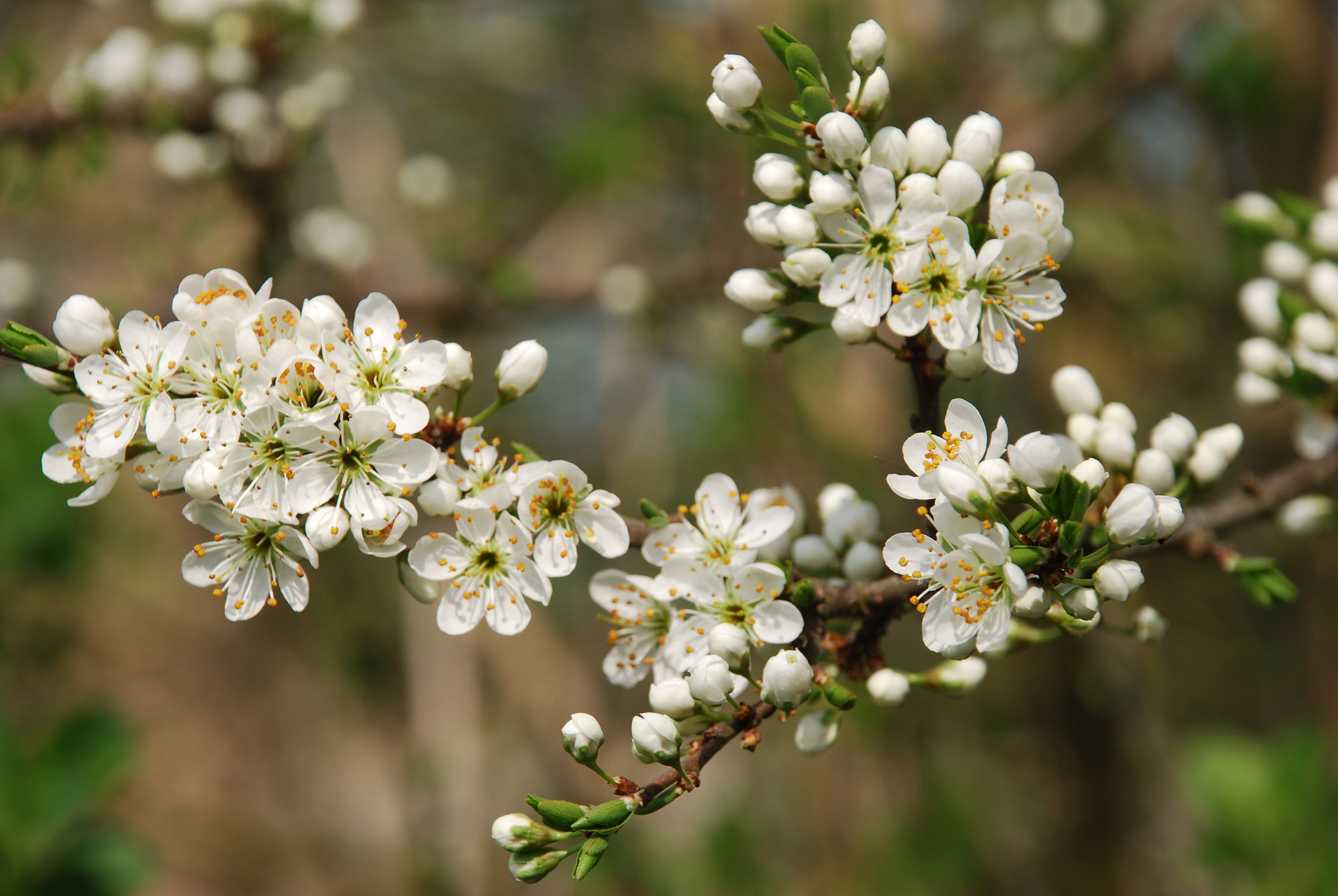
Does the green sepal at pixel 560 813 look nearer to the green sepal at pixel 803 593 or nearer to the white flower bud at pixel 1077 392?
the green sepal at pixel 803 593

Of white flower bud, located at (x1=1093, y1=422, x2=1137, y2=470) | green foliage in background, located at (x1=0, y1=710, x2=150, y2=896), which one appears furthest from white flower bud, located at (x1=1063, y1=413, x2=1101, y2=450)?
green foliage in background, located at (x1=0, y1=710, x2=150, y2=896)

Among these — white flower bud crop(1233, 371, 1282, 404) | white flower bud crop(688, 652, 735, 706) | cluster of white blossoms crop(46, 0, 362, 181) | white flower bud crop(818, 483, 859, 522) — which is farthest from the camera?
cluster of white blossoms crop(46, 0, 362, 181)

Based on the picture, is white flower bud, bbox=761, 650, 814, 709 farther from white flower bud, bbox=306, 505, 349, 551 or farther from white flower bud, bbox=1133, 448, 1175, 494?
white flower bud, bbox=1133, 448, 1175, 494

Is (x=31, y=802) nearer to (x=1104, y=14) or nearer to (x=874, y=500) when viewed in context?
(x=874, y=500)

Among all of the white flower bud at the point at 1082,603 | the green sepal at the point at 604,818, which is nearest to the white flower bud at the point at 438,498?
the green sepal at the point at 604,818

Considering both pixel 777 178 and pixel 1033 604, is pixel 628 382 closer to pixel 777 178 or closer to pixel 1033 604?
pixel 777 178

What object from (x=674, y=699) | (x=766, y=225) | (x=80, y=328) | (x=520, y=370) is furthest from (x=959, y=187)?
(x=80, y=328)

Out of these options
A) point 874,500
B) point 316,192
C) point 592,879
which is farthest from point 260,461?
point 316,192
